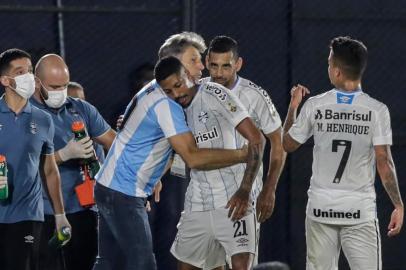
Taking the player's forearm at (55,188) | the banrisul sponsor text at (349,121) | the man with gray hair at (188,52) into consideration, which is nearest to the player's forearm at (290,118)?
the banrisul sponsor text at (349,121)

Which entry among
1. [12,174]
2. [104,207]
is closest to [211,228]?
[104,207]

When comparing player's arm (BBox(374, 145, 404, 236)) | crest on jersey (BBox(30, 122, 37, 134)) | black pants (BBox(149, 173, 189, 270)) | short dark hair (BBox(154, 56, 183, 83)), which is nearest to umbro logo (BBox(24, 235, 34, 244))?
crest on jersey (BBox(30, 122, 37, 134))

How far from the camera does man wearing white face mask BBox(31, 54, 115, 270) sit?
8141 mm

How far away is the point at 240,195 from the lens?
7.22 m

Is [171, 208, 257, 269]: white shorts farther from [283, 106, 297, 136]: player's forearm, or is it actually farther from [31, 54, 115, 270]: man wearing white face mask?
[31, 54, 115, 270]: man wearing white face mask

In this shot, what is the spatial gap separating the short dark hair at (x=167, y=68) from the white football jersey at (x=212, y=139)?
1.26ft

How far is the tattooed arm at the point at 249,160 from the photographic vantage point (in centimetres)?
705

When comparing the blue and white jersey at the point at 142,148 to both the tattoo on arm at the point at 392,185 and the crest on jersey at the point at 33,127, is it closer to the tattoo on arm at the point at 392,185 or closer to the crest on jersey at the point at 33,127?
the crest on jersey at the point at 33,127

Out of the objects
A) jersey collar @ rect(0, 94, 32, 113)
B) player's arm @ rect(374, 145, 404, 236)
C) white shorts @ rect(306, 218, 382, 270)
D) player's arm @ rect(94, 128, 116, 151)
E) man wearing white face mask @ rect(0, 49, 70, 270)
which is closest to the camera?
player's arm @ rect(374, 145, 404, 236)

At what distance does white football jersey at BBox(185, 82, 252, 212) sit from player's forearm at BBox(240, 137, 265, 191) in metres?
0.25

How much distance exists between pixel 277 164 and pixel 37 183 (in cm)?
154

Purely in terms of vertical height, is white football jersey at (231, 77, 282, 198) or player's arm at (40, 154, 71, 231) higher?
white football jersey at (231, 77, 282, 198)

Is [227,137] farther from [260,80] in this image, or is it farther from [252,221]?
[260,80]

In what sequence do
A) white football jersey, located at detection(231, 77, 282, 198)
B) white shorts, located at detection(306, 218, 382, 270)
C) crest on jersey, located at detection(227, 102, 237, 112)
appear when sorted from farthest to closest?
1. white football jersey, located at detection(231, 77, 282, 198)
2. white shorts, located at detection(306, 218, 382, 270)
3. crest on jersey, located at detection(227, 102, 237, 112)
